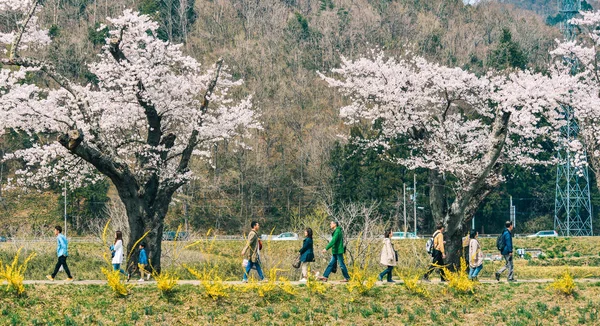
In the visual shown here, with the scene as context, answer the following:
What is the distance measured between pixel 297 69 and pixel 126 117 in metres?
60.4

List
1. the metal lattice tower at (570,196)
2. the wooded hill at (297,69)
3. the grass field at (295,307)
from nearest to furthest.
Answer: the grass field at (295,307)
the metal lattice tower at (570,196)
the wooded hill at (297,69)

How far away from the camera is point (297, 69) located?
81688mm

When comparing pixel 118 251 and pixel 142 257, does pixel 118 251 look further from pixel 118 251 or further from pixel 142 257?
pixel 142 257

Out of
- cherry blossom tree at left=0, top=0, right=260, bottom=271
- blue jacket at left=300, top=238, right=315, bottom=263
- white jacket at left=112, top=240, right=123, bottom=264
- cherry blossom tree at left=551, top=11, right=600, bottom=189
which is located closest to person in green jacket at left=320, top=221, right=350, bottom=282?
blue jacket at left=300, top=238, right=315, bottom=263

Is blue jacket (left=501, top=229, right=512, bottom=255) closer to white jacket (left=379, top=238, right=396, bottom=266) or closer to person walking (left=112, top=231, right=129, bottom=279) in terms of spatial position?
white jacket (left=379, top=238, right=396, bottom=266)

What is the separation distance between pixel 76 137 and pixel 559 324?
11.3m

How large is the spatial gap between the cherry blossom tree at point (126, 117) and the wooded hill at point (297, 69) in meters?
17.4

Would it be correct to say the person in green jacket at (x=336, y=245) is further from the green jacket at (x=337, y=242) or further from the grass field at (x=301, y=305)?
the grass field at (x=301, y=305)

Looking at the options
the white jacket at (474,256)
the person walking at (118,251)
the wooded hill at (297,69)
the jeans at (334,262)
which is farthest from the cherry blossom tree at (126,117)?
the wooded hill at (297,69)

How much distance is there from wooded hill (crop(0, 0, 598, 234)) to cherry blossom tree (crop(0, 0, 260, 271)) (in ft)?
57.2

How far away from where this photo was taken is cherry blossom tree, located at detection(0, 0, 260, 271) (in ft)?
65.2

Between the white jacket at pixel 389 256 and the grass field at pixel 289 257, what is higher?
the white jacket at pixel 389 256

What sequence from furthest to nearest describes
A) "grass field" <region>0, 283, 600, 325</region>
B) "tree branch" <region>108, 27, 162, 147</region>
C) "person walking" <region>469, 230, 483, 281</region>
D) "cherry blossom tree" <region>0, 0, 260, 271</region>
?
1. "tree branch" <region>108, 27, 162, 147</region>
2. "cherry blossom tree" <region>0, 0, 260, 271</region>
3. "person walking" <region>469, 230, 483, 281</region>
4. "grass field" <region>0, 283, 600, 325</region>

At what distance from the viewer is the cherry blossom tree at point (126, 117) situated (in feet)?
65.2
